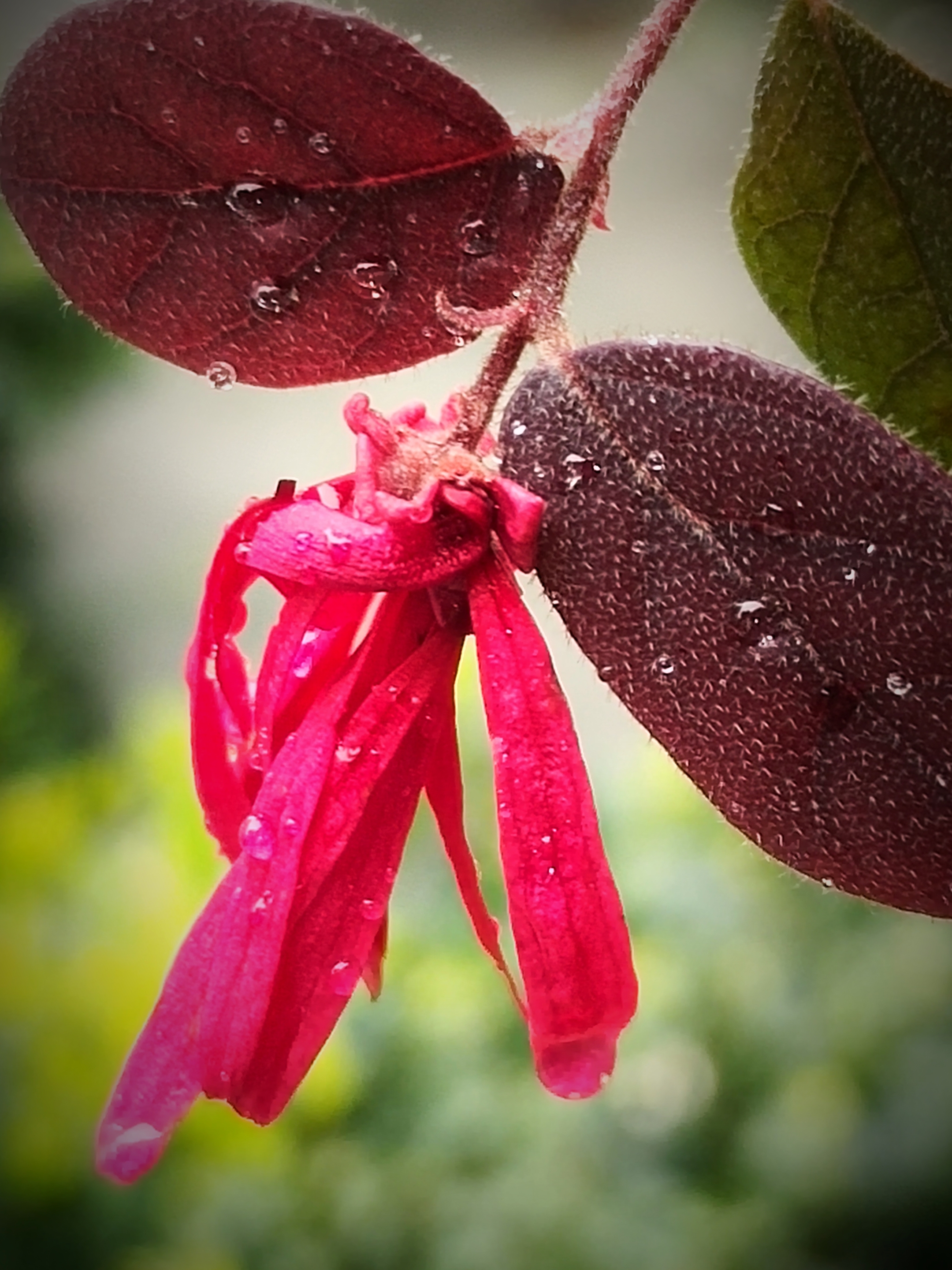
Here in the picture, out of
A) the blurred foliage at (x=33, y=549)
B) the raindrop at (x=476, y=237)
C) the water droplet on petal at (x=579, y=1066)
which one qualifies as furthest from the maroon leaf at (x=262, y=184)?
the blurred foliage at (x=33, y=549)

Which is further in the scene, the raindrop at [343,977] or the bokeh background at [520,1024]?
the bokeh background at [520,1024]

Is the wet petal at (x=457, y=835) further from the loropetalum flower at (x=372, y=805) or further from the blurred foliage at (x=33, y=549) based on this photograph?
the blurred foliage at (x=33, y=549)

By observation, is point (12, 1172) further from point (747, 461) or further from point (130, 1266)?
point (747, 461)

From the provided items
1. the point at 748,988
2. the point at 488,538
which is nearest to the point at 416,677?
the point at 488,538

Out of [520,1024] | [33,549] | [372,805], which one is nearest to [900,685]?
[372,805]

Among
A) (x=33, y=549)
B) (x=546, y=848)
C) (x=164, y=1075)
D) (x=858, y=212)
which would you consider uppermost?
(x=858, y=212)

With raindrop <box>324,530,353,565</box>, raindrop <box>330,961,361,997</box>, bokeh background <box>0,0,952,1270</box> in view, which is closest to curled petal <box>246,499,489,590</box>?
raindrop <box>324,530,353,565</box>

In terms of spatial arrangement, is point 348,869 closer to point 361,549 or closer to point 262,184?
point 361,549
